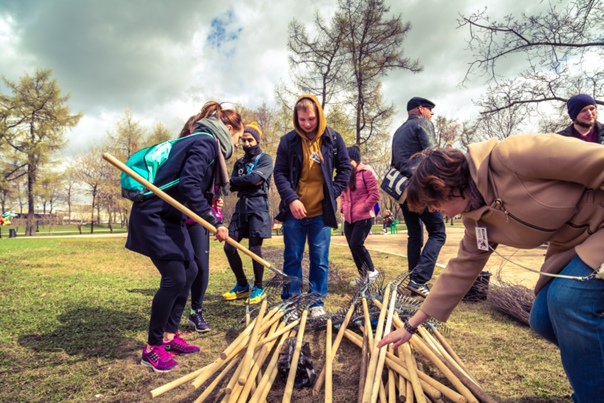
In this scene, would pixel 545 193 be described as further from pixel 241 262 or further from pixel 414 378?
pixel 241 262

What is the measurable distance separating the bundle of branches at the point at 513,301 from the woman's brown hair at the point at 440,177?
6.99 feet

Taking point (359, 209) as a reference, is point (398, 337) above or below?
below

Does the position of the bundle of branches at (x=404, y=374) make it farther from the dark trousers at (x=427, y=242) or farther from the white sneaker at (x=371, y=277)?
the dark trousers at (x=427, y=242)

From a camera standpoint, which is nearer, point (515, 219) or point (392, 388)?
point (515, 219)

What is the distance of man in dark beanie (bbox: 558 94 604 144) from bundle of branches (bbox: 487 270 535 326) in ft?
6.15

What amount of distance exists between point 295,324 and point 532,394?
143cm

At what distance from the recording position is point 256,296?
13.5 feet

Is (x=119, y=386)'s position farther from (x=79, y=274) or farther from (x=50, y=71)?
(x=50, y=71)

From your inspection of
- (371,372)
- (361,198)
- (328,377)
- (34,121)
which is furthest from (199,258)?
(34,121)

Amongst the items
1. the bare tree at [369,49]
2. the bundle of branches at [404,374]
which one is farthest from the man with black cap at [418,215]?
the bare tree at [369,49]

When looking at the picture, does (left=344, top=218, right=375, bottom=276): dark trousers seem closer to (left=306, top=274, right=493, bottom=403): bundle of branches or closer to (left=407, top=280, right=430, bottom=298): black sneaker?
(left=407, top=280, right=430, bottom=298): black sneaker

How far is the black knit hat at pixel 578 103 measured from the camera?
3990 millimetres

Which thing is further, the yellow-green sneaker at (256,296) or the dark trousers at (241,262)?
the dark trousers at (241,262)

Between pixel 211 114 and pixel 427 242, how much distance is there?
8.61 feet
